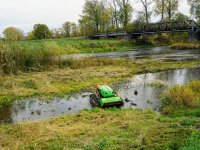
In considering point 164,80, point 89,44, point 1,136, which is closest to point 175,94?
point 164,80

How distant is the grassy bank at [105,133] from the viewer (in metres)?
4.06

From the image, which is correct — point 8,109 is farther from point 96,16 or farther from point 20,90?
point 96,16

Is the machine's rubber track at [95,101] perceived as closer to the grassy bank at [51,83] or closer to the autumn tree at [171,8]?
the grassy bank at [51,83]

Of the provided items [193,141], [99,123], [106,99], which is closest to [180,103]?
[106,99]

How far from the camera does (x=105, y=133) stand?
16.6 ft

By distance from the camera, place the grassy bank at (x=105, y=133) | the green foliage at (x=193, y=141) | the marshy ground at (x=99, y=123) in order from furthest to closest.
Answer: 1. the marshy ground at (x=99, y=123)
2. the grassy bank at (x=105, y=133)
3. the green foliage at (x=193, y=141)

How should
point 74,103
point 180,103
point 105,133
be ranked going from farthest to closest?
1. point 74,103
2. point 180,103
3. point 105,133

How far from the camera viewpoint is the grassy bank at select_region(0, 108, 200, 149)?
13.3 ft

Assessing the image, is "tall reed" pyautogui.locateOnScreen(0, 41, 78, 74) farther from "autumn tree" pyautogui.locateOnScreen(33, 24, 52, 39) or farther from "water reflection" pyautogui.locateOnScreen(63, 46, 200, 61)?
"autumn tree" pyautogui.locateOnScreen(33, 24, 52, 39)

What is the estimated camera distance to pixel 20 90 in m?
10.9

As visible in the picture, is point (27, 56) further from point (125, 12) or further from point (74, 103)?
point (125, 12)

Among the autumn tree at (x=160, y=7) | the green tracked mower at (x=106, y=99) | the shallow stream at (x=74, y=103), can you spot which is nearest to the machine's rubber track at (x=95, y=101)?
the green tracked mower at (x=106, y=99)

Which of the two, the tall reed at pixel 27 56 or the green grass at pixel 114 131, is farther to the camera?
the tall reed at pixel 27 56

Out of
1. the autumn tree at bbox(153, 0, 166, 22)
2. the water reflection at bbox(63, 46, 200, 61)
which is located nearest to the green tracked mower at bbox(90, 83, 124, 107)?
the water reflection at bbox(63, 46, 200, 61)
